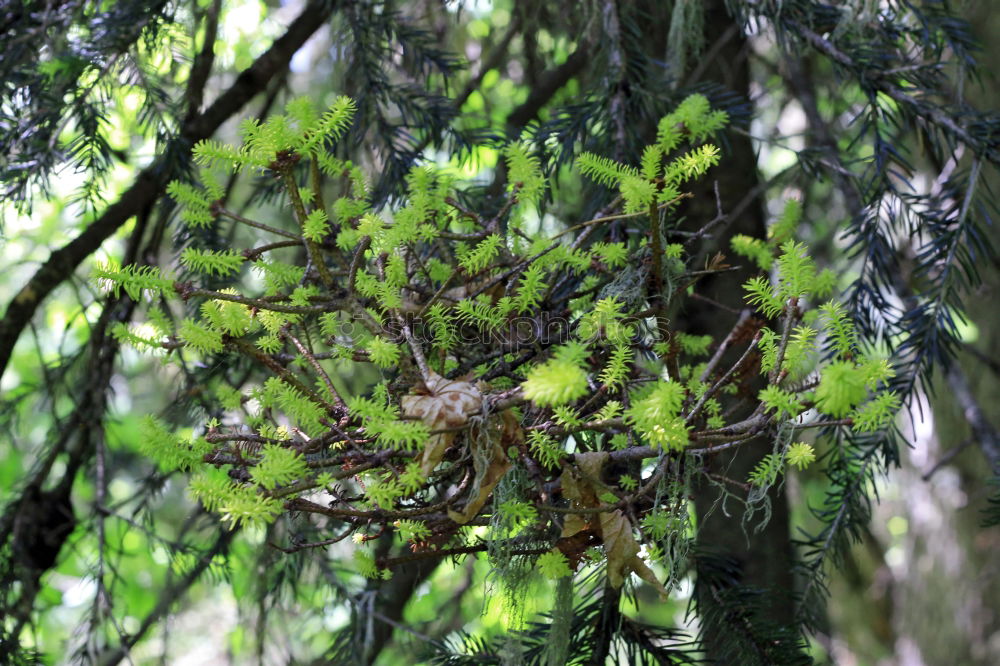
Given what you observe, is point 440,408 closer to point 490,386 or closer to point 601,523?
point 490,386

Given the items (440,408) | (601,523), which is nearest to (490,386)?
(440,408)

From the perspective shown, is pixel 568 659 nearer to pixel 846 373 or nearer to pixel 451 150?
pixel 846 373

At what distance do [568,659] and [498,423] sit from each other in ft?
2.20

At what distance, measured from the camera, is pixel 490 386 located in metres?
0.84

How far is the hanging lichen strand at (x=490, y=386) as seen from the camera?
770mm

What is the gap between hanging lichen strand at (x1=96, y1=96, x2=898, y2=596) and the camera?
0.77 m
